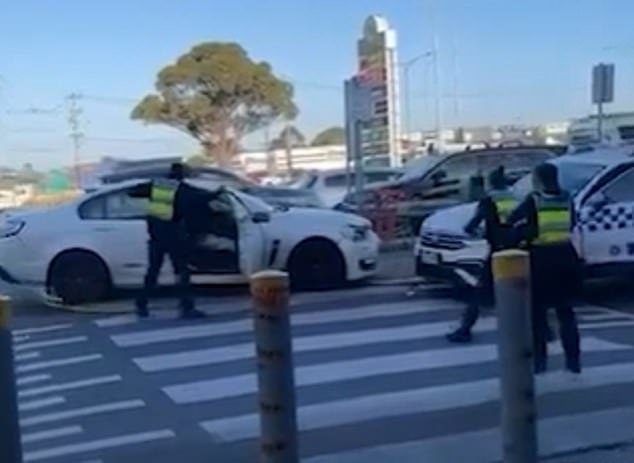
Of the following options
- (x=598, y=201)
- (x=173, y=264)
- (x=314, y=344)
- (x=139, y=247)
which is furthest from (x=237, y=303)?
(x=598, y=201)

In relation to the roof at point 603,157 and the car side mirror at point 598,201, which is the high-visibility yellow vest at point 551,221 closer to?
the car side mirror at point 598,201

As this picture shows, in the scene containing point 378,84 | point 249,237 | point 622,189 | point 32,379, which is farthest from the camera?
point 378,84

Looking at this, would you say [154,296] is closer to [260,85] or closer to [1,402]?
[1,402]

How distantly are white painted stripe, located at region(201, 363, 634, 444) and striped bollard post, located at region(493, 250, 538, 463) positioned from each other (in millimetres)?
3026

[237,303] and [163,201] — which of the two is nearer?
[163,201]

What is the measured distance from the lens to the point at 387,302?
484 inches

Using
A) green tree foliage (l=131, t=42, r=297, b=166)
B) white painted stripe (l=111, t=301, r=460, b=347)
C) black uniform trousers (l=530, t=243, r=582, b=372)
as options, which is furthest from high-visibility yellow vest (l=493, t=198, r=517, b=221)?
green tree foliage (l=131, t=42, r=297, b=166)

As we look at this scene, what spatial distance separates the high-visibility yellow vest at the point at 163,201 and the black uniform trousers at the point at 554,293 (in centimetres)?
470

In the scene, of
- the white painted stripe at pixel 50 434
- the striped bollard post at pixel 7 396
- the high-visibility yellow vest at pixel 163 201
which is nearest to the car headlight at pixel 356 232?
the high-visibility yellow vest at pixel 163 201

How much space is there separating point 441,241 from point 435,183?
732 cm

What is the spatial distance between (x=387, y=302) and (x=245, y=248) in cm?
174

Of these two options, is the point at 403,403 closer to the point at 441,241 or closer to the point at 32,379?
the point at 32,379

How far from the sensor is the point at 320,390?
801cm

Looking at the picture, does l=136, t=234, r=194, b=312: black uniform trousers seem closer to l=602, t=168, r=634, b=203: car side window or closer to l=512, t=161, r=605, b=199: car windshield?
l=512, t=161, r=605, b=199: car windshield
